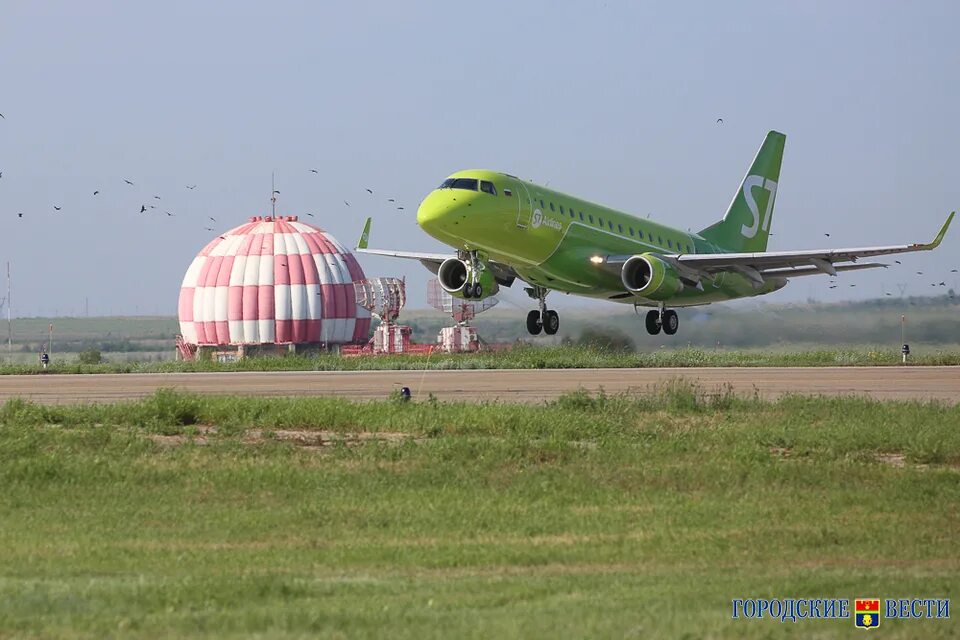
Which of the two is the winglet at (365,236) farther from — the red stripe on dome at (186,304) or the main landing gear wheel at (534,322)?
the red stripe on dome at (186,304)

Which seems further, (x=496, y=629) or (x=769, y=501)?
(x=769, y=501)

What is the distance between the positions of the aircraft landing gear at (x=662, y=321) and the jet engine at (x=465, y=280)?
8848 mm

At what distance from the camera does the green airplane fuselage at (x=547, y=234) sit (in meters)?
38.3

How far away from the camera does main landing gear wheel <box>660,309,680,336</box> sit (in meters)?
50.1

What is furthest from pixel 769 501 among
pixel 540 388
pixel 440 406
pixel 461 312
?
pixel 461 312

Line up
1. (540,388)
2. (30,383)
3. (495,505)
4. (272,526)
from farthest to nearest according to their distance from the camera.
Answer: (30,383) → (540,388) → (495,505) → (272,526)

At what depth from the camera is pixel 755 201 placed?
5753 cm

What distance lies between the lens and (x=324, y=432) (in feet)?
85.6

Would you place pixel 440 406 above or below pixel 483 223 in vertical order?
below

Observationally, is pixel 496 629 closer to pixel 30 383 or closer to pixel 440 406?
pixel 440 406

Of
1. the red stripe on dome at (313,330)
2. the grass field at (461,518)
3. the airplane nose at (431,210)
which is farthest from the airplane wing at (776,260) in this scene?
the red stripe on dome at (313,330)

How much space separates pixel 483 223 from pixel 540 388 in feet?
16.2

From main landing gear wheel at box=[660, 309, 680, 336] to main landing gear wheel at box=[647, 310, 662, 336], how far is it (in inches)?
11.0

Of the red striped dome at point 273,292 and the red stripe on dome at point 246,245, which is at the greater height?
A: the red stripe on dome at point 246,245
